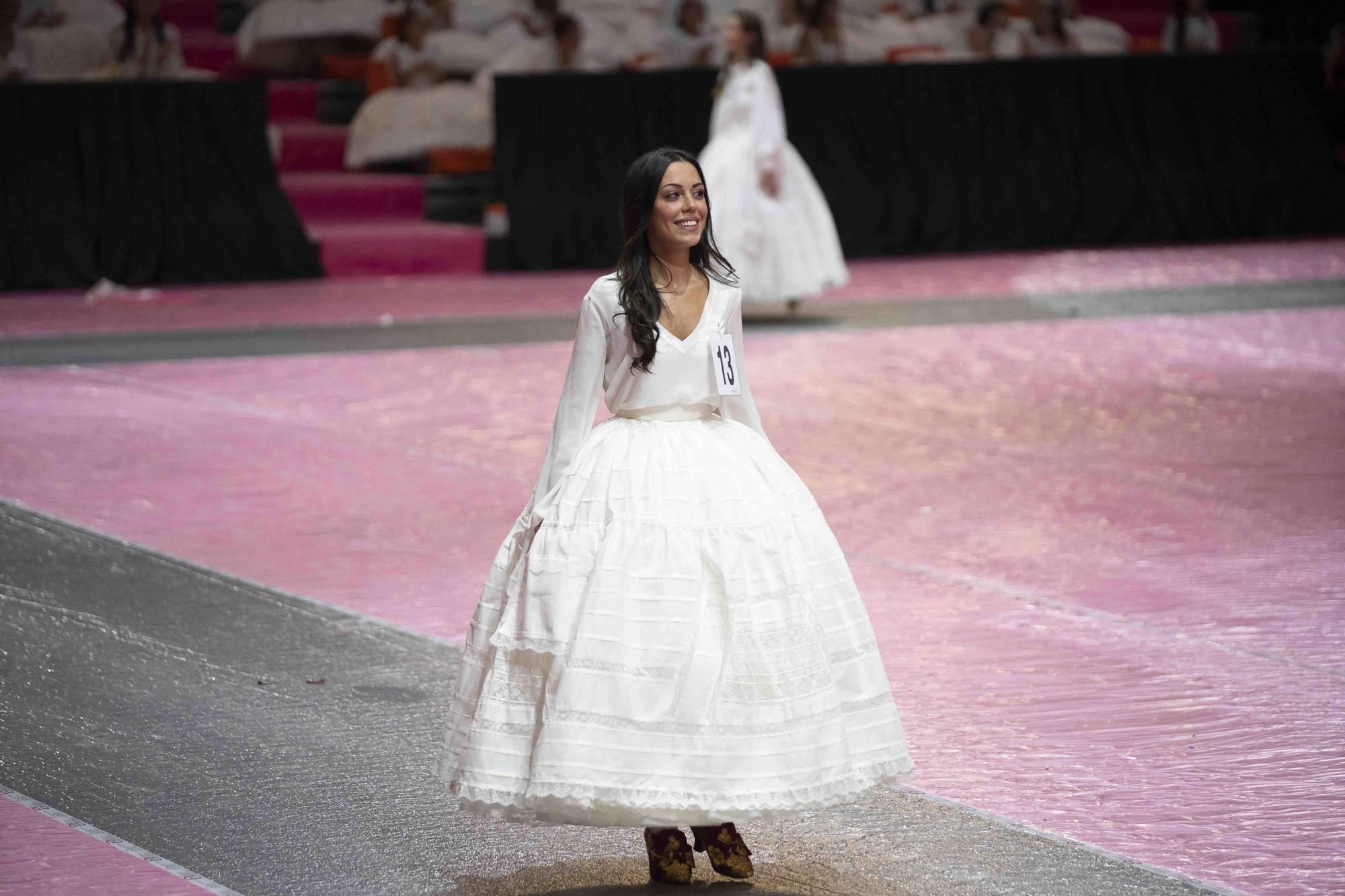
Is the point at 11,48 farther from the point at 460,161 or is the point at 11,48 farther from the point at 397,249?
the point at 460,161

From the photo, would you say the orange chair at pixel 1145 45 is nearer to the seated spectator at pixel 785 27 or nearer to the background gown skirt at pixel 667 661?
the seated spectator at pixel 785 27

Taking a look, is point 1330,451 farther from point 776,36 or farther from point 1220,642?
point 776,36

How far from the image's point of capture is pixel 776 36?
16250 millimetres

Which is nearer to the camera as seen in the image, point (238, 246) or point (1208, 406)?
point (1208, 406)

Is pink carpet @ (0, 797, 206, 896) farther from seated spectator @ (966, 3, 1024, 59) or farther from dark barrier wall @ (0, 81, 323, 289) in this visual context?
seated spectator @ (966, 3, 1024, 59)

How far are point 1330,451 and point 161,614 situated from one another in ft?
14.8

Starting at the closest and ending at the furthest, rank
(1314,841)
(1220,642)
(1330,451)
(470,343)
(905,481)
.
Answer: (1314,841)
(1220,642)
(905,481)
(1330,451)
(470,343)

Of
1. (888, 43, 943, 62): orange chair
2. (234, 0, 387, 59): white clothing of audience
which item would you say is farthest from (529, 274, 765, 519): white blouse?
(888, 43, 943, 62): orange chair

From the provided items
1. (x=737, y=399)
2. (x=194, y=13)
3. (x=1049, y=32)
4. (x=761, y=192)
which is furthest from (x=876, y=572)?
(x=194, y=13)

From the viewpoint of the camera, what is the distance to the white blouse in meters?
3.29

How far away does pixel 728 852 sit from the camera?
3254mm

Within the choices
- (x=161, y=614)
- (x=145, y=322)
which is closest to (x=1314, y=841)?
(x=161, y=614)

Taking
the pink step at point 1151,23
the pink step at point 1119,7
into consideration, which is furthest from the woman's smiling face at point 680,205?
the pink step at point 1119,7

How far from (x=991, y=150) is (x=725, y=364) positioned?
12218mm
